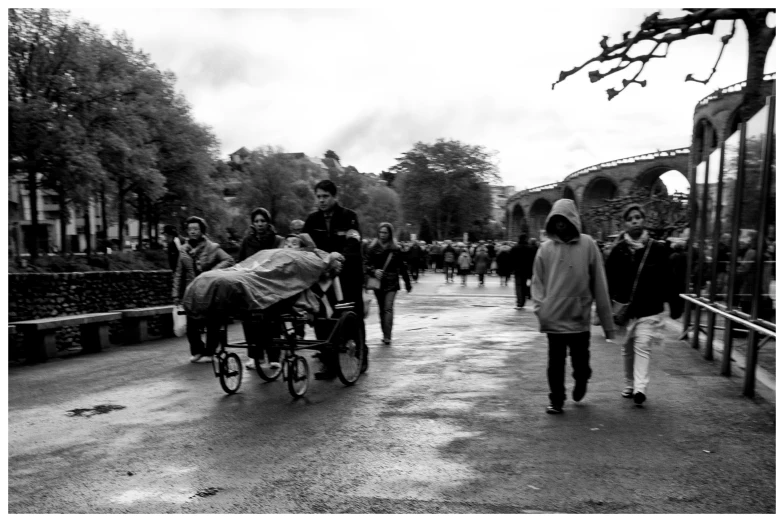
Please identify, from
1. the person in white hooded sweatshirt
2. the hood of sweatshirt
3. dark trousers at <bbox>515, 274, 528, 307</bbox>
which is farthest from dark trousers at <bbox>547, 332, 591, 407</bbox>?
dark trousers at <bbox>515, 274, 528, 307</bbox>

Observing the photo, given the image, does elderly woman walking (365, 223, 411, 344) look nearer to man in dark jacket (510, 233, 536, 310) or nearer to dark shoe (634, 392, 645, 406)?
dark shoe (634, 392, 645, 406)

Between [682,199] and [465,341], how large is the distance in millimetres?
9794

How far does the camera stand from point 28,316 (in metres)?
12.5

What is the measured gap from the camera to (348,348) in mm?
8094

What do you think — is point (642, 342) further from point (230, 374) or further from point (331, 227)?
point (230, 374)

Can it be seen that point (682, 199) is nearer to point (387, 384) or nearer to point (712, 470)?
point (387, 384)

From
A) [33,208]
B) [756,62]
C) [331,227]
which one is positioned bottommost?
[331,227]

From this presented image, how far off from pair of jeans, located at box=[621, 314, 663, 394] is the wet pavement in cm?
25

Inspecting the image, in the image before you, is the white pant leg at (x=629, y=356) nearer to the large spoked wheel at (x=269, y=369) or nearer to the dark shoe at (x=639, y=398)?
the dark shoe at (x=639, y=398)

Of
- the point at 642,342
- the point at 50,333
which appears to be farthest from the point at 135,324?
the point at 642,342

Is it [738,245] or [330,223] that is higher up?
[330,223]

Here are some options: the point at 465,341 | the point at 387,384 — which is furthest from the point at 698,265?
the point at 387,384

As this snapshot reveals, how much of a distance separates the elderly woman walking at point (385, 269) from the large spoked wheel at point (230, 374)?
3.95m

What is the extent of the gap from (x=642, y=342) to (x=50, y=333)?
308 inches
